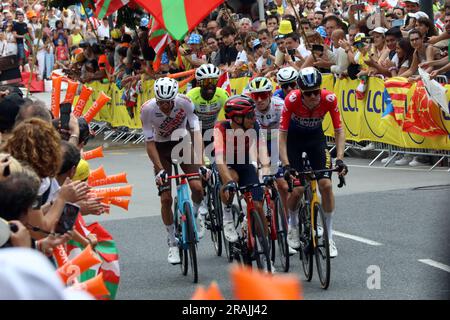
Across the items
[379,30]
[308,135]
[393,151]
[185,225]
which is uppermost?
[379,30]

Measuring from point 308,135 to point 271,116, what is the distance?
2.56ft

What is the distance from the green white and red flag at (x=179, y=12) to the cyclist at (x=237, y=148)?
23.6ft

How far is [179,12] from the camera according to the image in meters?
16.6

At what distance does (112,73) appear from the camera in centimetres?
2562

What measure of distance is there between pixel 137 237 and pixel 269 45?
28.3 ft

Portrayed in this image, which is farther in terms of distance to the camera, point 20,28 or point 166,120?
point 20,28

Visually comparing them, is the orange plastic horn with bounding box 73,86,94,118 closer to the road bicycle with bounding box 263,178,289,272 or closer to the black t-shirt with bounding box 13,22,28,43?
the road bicycle with bounding box 263,178,289,272

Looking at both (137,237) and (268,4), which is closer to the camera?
(137,237)

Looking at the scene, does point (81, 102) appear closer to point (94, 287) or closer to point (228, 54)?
point (94, 287)

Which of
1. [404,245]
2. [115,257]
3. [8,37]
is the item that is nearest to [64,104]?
[115,257]

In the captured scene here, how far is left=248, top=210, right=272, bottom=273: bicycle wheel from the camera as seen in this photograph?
8.30 m

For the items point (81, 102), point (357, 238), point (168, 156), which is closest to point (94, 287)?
point (81, 102)
